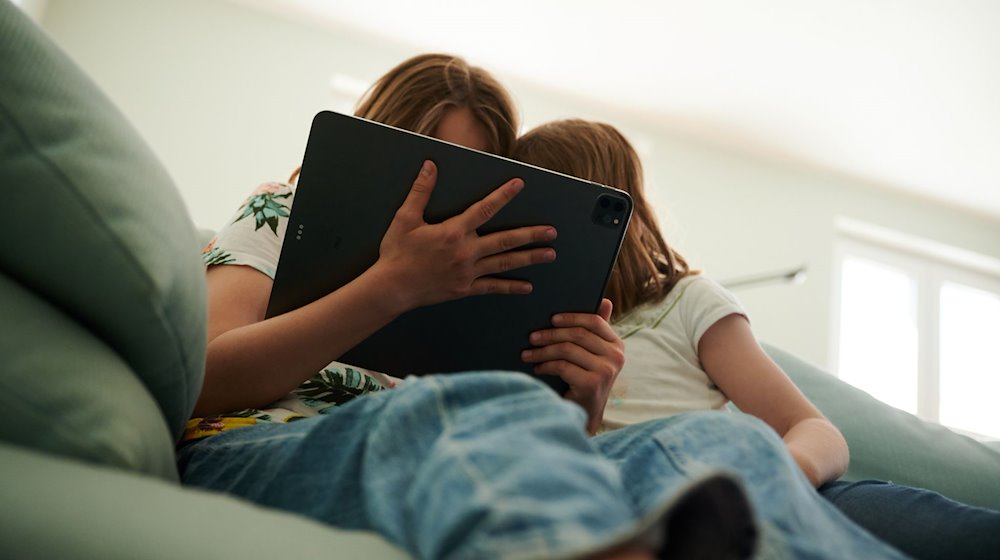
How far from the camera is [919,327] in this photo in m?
4.73

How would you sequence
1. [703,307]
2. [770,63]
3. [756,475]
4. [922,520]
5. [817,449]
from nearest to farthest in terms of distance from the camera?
1. [756,475]
2. [922,520]
3. [817,449]
4. [703,307]
5. [770,63]

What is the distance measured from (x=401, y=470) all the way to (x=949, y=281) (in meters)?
5.14

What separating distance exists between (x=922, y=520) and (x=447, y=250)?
1.60 ft

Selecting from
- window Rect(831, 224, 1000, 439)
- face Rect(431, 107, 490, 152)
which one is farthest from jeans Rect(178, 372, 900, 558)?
window Rect(831, 224, 1000, 439)

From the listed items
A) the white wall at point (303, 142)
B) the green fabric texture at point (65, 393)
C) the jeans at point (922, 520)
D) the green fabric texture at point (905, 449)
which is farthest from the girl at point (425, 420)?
the white wall at point (303, 142)

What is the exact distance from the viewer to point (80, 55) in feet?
12.0

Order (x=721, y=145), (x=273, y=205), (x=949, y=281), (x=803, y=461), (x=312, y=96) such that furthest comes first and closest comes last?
(x=949, y=281)
(x=721, y=145)
(x=312, y=96)
(x=273, y=205)
(x=803, y=461)

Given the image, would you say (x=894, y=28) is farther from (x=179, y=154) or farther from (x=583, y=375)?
(x=583, y=375)

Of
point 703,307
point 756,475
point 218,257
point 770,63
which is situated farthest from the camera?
point 770,63

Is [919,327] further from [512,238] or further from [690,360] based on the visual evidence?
[512,238]

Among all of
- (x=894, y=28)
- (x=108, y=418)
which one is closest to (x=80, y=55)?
(x=894, y=28)

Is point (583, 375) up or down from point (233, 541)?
down

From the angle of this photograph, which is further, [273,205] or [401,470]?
[273,205]

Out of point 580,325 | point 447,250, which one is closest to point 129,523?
point 447,250
